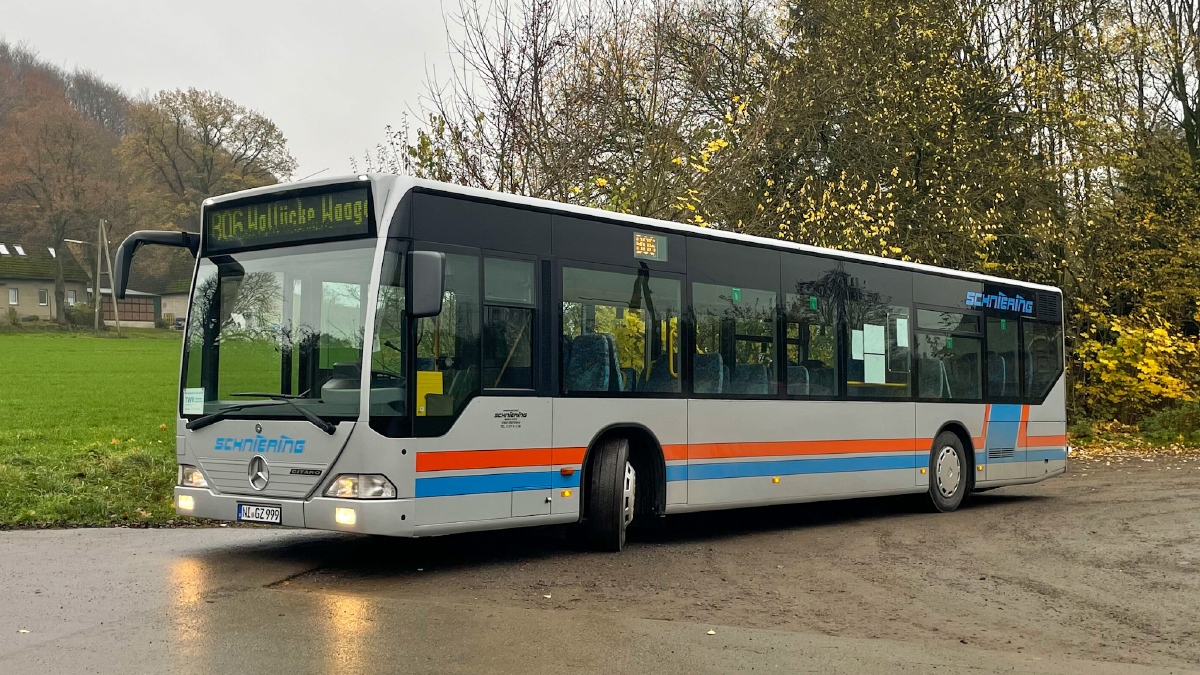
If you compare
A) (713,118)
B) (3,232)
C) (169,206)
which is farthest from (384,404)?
(3,232)

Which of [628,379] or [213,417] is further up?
[628,379]

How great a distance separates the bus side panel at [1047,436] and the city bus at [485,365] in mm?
4329

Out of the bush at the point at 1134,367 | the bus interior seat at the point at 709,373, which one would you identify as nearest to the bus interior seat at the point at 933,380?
the bus interior seat at the point at 709,373

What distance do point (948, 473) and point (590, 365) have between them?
653 centimetres

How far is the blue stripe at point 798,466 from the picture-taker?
1217cm

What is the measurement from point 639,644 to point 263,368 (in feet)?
13.6

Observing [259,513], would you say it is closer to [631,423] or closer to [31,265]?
[631,423]

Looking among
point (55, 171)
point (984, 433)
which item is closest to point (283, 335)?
point (984, 433)

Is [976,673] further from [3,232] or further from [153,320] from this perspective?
[153,320]

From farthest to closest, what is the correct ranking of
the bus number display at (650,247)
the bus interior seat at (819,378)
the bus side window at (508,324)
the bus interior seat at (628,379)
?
1. the bus interior seat at (819,378)
2. the bus number display at (650,247)
3. the bus interior seat at (628,379)
4. the bus side window at (508,324)

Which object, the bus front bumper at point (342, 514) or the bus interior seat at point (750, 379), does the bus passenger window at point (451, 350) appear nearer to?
the bus front bumper at point (342, 514)

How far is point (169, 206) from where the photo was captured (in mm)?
68250

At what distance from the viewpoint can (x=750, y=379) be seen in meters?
12.8

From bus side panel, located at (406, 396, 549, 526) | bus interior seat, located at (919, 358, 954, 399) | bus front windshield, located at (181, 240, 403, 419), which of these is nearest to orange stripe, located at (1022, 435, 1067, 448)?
bus interior seat, located at (919, 358, 954, 399)
